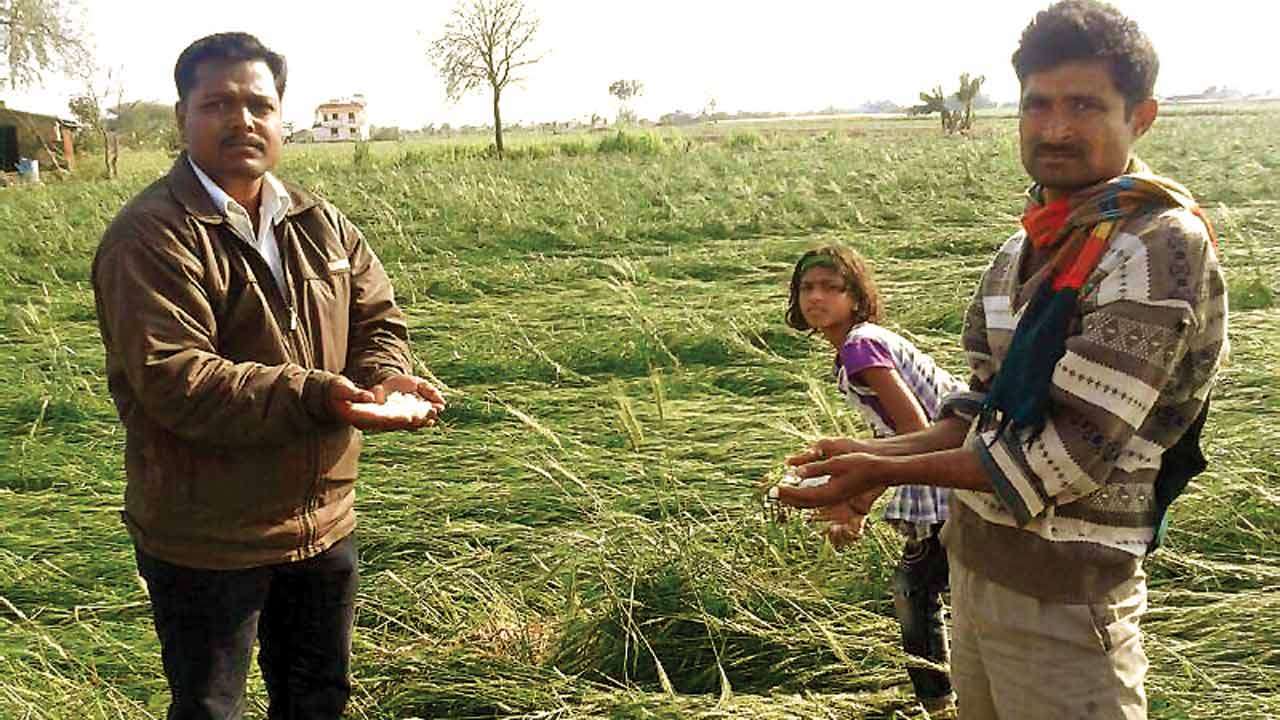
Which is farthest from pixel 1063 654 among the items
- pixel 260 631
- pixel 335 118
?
pixel 335 118

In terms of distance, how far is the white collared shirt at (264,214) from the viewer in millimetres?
1822

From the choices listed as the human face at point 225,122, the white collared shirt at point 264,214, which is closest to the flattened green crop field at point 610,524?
the white collared shirt at point 264,214

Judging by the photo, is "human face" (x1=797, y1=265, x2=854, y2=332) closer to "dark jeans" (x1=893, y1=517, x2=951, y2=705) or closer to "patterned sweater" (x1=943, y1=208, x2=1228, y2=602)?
"dark jeans" (x1=893, y1=517, x2=951, y2=705)

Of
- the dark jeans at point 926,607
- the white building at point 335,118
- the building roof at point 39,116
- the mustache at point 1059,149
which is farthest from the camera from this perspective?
the white building at point 335,118

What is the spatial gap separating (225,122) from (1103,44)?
148cm

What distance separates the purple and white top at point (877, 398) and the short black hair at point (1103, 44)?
93 centimetres

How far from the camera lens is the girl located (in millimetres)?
2176

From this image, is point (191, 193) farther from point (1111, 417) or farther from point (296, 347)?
point (1111, 417)

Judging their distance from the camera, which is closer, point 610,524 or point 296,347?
point 296,347

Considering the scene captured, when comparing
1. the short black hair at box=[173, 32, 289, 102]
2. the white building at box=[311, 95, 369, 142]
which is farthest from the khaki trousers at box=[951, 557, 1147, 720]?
the white building at box=[311, 95, 369, 142]

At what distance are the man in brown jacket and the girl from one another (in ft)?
3.05

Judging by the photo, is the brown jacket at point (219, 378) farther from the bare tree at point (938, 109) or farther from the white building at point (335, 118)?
the white building at point (335, 118)

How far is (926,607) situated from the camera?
2.29 m

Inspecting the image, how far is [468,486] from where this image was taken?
3.71 meters
